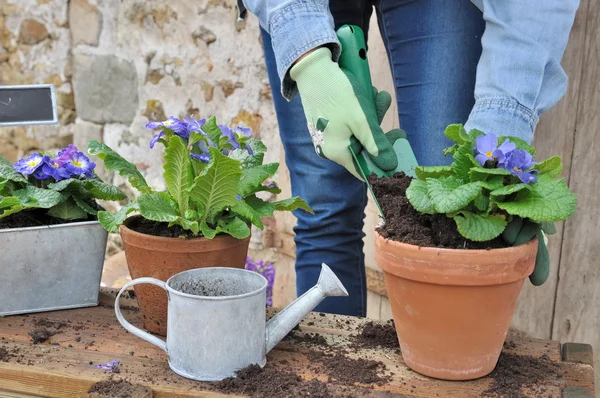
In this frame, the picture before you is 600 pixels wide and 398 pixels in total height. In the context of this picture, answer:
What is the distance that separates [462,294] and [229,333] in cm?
34

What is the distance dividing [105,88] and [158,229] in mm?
1802

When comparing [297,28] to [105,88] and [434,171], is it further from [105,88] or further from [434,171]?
[105,88]

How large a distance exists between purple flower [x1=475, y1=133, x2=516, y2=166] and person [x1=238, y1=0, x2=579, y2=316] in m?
0.20

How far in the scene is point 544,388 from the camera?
3.31ft

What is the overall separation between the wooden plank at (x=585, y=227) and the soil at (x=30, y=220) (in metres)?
1.12

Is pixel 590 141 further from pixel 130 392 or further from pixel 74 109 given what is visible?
pixel 74 109

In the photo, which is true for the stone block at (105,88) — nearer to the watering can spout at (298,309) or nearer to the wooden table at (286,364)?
the wooden table at (286,364)

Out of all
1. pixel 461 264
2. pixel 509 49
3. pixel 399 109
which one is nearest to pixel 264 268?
pixel 399 109

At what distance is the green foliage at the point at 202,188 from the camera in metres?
1.08

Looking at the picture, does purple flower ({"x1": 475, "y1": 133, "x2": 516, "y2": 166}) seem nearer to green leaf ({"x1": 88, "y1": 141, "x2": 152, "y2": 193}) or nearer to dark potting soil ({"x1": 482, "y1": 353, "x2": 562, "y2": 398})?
dark potting soil ({"x1": 482, "y1": 353, "x2": 562, "y2": 398})

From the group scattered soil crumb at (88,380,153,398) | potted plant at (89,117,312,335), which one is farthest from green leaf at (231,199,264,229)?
scattered soil crumb at (88,380,153,398)

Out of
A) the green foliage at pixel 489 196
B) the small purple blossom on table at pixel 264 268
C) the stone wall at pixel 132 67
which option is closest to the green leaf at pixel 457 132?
the green foliage at pixel 489 196

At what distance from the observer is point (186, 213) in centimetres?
113

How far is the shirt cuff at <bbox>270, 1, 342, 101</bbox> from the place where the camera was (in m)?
1.19
